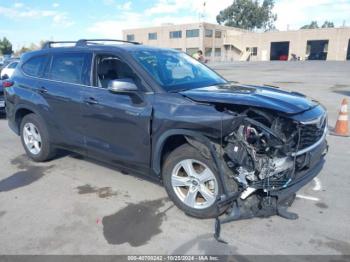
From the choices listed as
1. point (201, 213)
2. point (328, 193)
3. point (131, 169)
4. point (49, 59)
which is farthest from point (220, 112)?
point (49, 59)

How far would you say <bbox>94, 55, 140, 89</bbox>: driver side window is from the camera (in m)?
4.17

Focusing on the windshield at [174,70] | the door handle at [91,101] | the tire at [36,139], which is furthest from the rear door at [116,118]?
the tire at [36,139]

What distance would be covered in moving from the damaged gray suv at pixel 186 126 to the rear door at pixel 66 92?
0.05 feet

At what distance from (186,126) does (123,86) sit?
3.04 ft

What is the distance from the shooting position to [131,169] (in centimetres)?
413

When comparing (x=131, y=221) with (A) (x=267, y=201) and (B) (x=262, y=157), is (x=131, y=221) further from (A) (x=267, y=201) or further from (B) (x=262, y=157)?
(B) (x=262, y=157)

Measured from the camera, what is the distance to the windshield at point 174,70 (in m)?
3.96

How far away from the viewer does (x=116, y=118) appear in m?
4.00

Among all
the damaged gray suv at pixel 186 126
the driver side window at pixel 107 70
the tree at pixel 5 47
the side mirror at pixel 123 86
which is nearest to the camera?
the damaged gray suv at pixel 186 126

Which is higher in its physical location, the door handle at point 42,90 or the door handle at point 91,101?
the door handle at point 42,90

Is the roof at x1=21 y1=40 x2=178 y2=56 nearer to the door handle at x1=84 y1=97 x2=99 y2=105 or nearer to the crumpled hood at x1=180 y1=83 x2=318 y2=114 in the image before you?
the door handle at x1=84 y1=97 x2=99 y2=105

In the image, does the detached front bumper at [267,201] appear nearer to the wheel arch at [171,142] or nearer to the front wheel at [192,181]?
the front wheel at [192,181]

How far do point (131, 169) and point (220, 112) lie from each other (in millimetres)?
1557

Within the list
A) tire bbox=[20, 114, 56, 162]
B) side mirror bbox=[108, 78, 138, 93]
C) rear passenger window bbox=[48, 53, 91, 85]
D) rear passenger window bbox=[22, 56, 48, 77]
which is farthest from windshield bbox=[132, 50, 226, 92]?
tire bbox=[20, 114, 56, 162]
